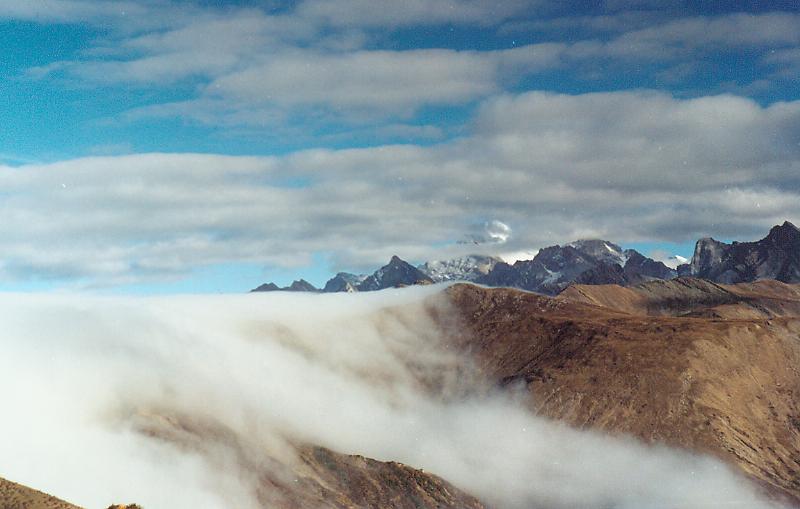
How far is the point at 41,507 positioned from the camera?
11706cm

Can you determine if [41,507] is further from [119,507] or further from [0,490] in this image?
[119,507]

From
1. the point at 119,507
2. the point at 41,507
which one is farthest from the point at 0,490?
the point at 119,507

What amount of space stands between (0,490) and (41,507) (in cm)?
1063

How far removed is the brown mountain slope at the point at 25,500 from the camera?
4624 inches

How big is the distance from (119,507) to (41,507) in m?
19.2

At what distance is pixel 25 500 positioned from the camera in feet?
392

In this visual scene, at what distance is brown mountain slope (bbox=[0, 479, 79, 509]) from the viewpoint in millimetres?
117438

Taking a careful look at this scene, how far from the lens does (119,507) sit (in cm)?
10531

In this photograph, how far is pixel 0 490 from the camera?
404 feet

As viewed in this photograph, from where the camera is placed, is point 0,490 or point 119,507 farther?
point 0,490

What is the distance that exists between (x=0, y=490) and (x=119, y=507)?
29.6 metres

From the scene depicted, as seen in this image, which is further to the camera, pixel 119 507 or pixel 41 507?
pixel 41 507
